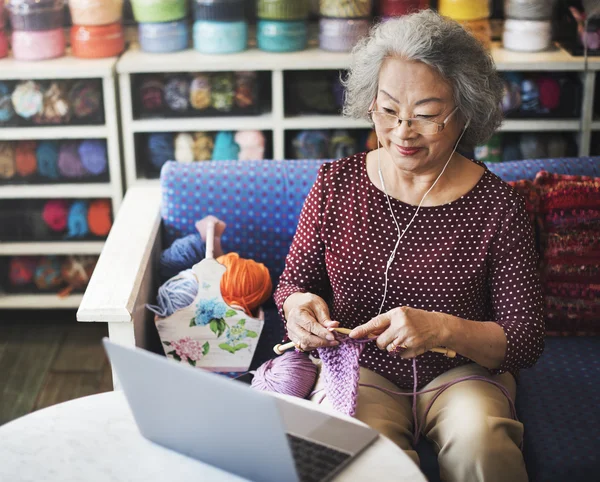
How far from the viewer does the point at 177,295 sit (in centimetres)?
199

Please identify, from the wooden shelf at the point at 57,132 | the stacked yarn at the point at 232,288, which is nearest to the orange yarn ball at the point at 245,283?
the stacked yarn at the point at 232,288

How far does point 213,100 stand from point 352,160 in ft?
3.99

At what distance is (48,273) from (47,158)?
0.42m

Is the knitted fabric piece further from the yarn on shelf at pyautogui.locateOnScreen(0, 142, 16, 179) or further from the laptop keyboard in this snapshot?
the yarn on shelf at pyautogui.locateOnScreen(0, 142, 16, 179)

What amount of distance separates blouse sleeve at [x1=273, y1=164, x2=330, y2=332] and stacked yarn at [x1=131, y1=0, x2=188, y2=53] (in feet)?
4.29

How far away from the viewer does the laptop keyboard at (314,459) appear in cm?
123

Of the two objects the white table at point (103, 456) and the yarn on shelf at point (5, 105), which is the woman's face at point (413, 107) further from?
the yarn on shelf at point (5, 105)

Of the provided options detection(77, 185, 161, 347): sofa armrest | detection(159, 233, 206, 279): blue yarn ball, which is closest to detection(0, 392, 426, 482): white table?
detection(77, 185, 161, 347): sofa armrest

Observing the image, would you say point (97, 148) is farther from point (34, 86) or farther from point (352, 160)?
point (352, 160)

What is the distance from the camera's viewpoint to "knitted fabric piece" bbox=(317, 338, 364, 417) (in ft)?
5.18

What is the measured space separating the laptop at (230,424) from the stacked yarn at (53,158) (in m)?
1.83

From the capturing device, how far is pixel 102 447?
1.30 m

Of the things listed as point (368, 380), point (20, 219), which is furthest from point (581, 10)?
point (20, 219)

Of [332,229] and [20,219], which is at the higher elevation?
[332,229]
